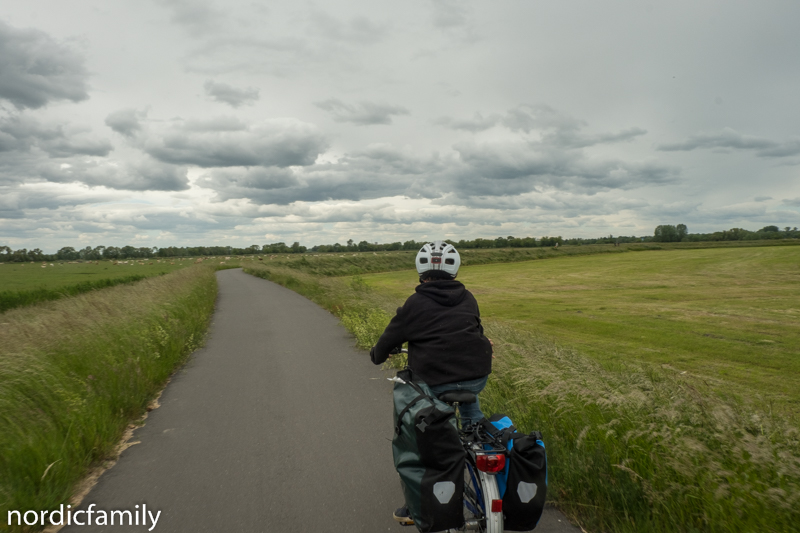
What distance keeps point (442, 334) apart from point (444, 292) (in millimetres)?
308

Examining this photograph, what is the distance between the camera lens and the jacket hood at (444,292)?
10.3 feet

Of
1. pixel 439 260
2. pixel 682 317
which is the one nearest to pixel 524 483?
pixel 439 260

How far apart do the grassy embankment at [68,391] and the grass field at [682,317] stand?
8.48 m

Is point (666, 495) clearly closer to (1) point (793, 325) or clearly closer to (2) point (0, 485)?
(2) point (0, 485)

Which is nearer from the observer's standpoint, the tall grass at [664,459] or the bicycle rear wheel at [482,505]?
the bicycle rear wheel at [482,505]

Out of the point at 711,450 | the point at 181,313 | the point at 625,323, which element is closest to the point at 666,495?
the point at 711,450

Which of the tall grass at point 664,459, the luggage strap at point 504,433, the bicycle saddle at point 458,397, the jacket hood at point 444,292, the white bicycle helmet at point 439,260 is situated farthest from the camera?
the white bicycle helmet at point 439,260

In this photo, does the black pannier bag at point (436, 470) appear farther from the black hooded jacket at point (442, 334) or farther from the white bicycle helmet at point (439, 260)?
the white bicycle helmet at point (439, 260)

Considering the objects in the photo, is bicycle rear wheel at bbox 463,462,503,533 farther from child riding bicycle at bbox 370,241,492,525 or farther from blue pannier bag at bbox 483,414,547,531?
child riding bicycle at bbox 370,241,492,525

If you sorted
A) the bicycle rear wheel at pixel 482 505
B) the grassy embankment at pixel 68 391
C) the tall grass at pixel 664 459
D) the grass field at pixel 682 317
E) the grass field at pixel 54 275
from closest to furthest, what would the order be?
the bicycle rear wheel at pixel 482 505 < the tall grass at pixel 664 459 < the grassy embankment at pixel 68 391 < the grass field at pixel 682 317 < the grass field at pixel 54 275

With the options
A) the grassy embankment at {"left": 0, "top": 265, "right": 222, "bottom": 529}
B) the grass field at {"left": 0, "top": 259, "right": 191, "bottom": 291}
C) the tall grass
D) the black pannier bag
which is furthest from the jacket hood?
the grass field at {"left": 0, "top": 259, "right": 191, "bottom": 291}

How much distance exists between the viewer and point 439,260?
3299 mm

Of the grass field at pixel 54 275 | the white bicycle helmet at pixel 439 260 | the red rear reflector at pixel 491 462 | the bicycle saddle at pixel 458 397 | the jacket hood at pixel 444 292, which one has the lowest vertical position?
the grass field at pixel 54 275

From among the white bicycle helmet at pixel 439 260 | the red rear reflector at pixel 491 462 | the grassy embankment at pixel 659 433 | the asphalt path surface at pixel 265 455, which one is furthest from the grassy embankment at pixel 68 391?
the grassy embankment at pixel 659 433
